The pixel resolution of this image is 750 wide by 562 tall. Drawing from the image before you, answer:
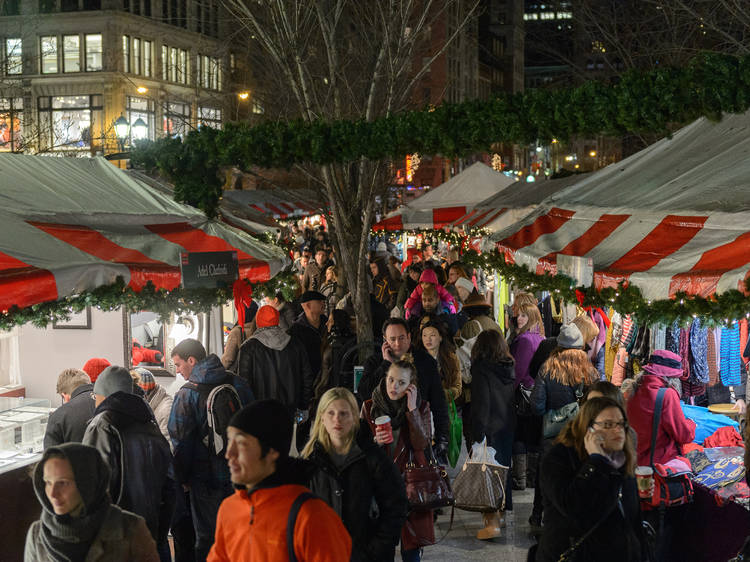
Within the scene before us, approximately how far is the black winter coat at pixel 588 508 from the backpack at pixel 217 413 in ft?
8.27

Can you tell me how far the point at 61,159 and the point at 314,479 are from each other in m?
5.62

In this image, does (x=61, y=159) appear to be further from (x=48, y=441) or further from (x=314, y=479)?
(x=314, y=479)

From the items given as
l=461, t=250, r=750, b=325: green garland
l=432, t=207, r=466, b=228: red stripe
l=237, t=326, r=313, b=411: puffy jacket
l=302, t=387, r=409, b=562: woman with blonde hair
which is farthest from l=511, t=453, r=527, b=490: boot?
l=432, t=207, r=466, b=228: red stripe

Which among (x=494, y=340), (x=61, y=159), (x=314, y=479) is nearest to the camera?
(x=314, y=479)

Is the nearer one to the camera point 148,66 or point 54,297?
point 54,297

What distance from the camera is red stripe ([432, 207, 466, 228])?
59.9 ft

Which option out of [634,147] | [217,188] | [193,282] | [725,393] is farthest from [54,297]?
[634,147]

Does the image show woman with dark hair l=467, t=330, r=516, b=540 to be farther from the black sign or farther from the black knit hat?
the black knit hat

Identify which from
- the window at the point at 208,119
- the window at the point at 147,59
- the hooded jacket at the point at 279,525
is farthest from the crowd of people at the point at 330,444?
Answer: the window at the point at 147,59

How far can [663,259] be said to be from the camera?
254 inches

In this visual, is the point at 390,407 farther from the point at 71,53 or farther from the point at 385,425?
the point at 71,53

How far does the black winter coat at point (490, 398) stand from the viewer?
26.9 feet

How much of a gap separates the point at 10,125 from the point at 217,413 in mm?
30105

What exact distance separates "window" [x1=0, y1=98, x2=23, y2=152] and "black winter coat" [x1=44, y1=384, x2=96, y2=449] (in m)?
20.8
